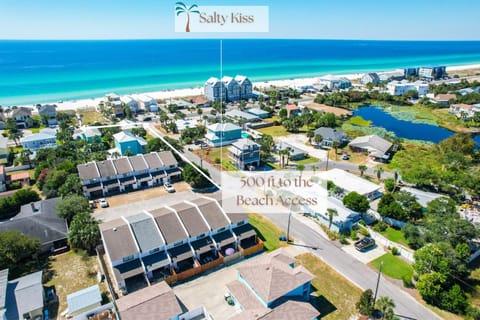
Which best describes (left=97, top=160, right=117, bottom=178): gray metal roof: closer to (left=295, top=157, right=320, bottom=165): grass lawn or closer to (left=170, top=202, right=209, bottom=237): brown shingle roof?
(left=170, top=202, right=209, bottom=237): brown shingle roof

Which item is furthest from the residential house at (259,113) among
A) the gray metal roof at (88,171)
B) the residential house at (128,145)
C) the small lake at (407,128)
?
the gray metal roof at (88,171)

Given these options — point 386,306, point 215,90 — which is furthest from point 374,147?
point 215,90

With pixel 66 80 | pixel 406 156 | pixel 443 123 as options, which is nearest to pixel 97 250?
pixel 406 156

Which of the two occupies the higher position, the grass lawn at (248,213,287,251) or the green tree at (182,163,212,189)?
the green tree at (182,163,212,189)

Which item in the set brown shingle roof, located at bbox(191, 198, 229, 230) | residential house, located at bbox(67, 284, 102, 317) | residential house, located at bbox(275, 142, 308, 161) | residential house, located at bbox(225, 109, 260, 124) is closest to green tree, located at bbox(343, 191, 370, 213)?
brown shingle roof, located at bbox(191, 198, 229, 230)

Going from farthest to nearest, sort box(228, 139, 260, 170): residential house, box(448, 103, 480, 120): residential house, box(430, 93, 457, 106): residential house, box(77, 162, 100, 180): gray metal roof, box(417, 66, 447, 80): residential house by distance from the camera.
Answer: box(417, 66, 447, 80): residential house → box(430, 93, 457, 106): residential house → box(448, 103, 480, 120): residential house → box(228, 139, 260, 170): residential house → box(77, 162, 100, 180): gray metal roof

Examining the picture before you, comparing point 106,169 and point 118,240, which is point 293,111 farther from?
point 118,240

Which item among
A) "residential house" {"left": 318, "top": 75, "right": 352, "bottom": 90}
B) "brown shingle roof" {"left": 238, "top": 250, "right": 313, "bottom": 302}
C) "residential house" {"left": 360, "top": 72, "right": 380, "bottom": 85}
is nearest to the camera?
"brown shingle roof" {"left": 238, "top": 250, "right": 313, "bottom": 302}
